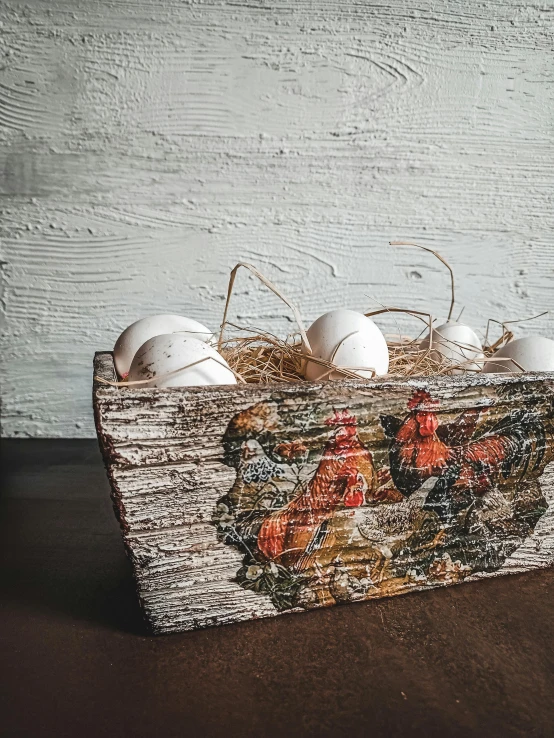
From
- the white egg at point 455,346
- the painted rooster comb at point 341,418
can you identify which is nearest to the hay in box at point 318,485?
the painted rooster comb at point 341,418

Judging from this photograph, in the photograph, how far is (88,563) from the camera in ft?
2.65

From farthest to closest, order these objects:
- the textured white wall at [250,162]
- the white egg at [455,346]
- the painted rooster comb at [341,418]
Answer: the textured white wall at [250,162] < the white egg at [455,346] < the painted rooster comb at [341,418]

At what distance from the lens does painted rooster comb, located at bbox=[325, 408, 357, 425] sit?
629 mm

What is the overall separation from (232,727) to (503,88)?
4.84ft

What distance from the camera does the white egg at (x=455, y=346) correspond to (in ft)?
2.90

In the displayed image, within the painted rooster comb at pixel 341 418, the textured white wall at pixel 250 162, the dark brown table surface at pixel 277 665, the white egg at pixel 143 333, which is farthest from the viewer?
the textured white wall at pixel 250 162

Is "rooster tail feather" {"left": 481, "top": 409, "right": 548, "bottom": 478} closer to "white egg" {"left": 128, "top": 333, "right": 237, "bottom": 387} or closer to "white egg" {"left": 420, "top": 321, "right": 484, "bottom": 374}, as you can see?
"white egg" {"left": 420, "top": 321, "right": 484, "bottom": 374}

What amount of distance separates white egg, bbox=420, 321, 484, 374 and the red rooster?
0.29m

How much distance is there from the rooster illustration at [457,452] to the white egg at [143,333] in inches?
11.1

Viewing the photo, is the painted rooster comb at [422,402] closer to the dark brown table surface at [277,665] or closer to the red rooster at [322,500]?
the red rooster at [322,500]

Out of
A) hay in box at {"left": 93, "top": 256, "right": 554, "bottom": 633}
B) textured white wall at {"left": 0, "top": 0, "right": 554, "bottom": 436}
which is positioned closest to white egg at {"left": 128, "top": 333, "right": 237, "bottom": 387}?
hay in box at {"left": 93, "top": 256, "right": 554, "bottom": 633}

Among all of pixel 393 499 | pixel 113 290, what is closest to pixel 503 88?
pixel 113 290

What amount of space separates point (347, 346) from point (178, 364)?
0.69ft

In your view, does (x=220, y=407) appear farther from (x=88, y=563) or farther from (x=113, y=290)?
(x=113, y=290)
